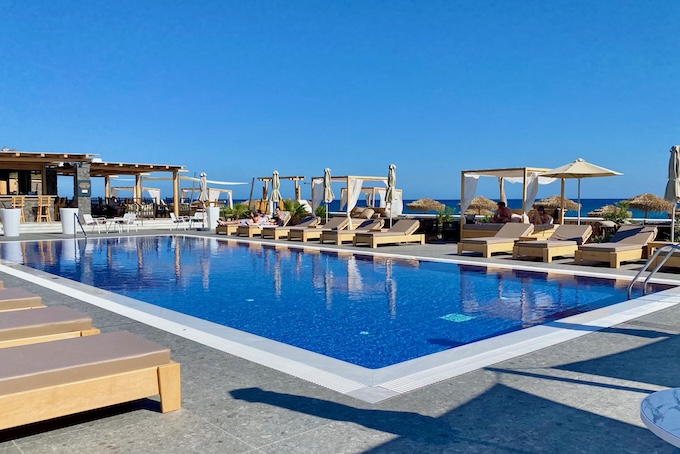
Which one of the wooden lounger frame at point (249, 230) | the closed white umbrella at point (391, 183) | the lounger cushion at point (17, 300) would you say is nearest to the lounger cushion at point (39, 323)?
the lounger cushion at point (17, 300)

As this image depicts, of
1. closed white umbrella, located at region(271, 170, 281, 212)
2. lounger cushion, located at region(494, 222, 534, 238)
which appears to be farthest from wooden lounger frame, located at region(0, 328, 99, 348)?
closed white umbrella, located at region(271, 170, 281, 212)

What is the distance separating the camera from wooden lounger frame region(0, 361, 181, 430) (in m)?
2.50

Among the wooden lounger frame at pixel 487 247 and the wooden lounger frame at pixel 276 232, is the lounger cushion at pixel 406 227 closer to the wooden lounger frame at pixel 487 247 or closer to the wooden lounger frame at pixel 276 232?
the wooden lounger frame at pixel 487 247

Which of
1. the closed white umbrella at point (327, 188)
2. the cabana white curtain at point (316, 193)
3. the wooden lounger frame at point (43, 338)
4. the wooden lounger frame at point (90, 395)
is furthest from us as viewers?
the cabana white curtain at point (316, 193)

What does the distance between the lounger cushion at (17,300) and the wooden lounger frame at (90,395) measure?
6.72ft

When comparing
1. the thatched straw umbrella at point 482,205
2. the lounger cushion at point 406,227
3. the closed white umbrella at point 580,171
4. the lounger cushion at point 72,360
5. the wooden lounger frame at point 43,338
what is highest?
the closed white umbrella at point 580,171

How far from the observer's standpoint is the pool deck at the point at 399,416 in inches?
101

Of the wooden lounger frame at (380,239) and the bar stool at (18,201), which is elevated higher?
the bar stool at (18,201)

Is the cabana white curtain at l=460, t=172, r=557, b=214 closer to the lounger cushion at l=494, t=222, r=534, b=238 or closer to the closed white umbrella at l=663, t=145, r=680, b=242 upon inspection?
the lounger cushion at l=494, t=222, r=534, b=238

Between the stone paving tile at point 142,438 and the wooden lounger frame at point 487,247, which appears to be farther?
the wooden lounger frame at point 487,247

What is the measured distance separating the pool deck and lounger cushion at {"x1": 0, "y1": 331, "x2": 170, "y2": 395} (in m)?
0.30

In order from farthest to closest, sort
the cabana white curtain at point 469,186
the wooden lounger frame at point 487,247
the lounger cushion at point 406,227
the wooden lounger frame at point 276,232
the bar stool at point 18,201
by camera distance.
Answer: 1. the bar stool at point 18,201
2. the wooden lounger frame at point 276,232
3. the cabana white curtain at point 469,186
4. the lounger cushion at point 406,227
5. the wooden lounger frame at point 487,247

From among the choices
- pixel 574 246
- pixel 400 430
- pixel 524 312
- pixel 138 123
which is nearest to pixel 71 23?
pixel 138 123

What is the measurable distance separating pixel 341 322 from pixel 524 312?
2125mm
